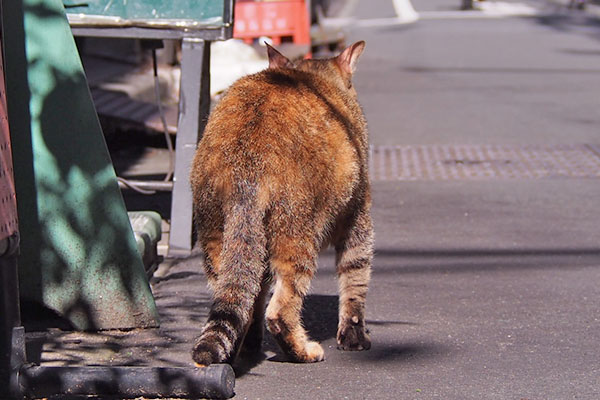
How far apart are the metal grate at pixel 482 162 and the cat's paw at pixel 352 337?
15.1ft

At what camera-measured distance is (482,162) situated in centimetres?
1017

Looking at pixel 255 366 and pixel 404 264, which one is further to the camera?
pixel 404 264

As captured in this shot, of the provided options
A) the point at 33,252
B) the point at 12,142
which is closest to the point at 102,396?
the point at 33,252

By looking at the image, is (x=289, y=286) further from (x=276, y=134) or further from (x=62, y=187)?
(x=62, y=187)

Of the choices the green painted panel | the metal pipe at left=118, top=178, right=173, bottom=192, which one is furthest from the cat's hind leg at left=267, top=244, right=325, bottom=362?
the metal pipe at left=118, top=178, right=173, bottom=192

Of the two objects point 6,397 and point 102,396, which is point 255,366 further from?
point 6,397

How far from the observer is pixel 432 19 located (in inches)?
1190

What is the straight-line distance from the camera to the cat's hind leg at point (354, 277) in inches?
197

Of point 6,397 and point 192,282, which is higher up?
point 6,397

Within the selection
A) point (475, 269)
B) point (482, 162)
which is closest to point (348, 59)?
point (475, 269)

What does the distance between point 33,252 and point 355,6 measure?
3197cm

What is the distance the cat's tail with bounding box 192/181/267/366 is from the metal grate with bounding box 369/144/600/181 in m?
5.34

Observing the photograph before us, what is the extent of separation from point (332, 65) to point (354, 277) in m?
1.28

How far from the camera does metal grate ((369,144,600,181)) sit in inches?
378
